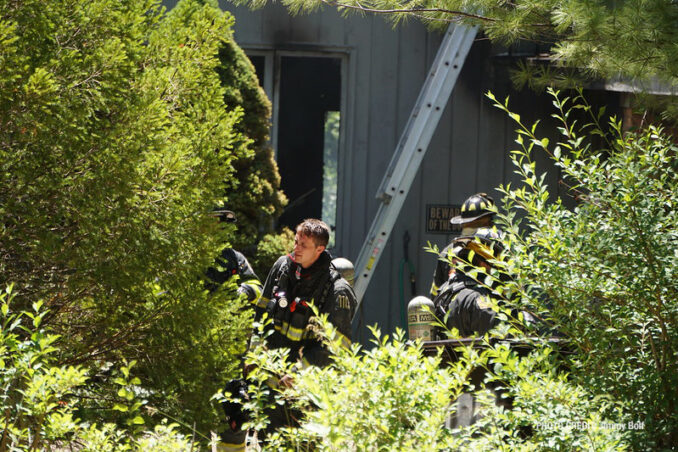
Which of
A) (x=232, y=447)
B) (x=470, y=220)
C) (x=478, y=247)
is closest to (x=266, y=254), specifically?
(x=470, y=220)

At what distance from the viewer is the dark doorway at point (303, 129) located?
9750mm

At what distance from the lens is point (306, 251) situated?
515 cm

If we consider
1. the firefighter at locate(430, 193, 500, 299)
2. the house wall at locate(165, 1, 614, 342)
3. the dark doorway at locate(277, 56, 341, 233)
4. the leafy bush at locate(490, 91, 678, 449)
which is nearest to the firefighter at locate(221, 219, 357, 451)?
the firefighter at locate(430, 193, 500, 299)

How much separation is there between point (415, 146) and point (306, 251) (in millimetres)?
3485

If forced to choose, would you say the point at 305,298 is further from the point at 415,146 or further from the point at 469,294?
the point at 415,146

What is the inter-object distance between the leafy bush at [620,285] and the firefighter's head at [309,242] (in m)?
1.76

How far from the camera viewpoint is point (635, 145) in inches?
140

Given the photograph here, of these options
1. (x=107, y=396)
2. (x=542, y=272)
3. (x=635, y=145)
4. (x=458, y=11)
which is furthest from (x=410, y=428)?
(x=458, y=11)

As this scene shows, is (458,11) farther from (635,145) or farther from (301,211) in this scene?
(301,211)

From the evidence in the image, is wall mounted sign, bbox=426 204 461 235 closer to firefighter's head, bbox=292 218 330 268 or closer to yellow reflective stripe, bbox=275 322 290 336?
firefighter's head, bbox=292 218 330 268

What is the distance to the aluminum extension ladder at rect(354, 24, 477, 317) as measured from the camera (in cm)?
838

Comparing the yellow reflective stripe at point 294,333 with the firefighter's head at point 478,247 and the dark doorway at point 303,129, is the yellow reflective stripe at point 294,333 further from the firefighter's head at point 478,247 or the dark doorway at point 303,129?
the dark doorway at point 303,129

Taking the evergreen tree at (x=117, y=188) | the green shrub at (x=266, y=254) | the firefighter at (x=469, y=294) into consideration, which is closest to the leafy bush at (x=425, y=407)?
the evergreen tree at (x=117, y=188)

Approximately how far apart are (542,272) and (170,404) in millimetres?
2092
